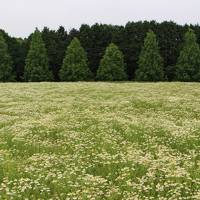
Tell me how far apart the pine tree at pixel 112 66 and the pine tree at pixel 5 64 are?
54.0 feet

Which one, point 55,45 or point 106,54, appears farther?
point 55,45

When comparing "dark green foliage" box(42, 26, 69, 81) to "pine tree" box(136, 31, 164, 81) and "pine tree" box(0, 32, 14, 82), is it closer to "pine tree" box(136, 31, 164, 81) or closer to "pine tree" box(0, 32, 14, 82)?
"pine tree" box(0, 32, 14, 82)

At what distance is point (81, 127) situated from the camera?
22.6m

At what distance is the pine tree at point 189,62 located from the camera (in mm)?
82500

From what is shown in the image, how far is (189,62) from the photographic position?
83.0 meters

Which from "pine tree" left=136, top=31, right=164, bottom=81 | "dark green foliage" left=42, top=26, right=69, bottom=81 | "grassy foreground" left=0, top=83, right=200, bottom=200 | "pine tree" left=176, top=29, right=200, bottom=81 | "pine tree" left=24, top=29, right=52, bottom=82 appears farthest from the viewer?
"dark green foliage" left=42, top=26, right=69, bottom=81

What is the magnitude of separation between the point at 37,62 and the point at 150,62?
20207mm

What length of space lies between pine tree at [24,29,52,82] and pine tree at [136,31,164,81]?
54.5 feet

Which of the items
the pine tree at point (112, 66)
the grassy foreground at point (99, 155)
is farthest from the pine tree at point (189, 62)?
the grassy foreground at point (99, 155)

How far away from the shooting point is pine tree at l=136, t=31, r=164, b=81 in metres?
84.1

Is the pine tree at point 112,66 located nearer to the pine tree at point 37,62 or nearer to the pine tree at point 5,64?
the pine tree at point 37,62

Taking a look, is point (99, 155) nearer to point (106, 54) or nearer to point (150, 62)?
point (150, 62)

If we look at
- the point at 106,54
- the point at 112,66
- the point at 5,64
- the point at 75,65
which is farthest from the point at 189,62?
the point at 5,64

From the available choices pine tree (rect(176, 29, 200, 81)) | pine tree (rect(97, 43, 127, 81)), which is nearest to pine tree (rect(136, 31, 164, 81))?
pine tree (rect(97, 43, 127, 81))
